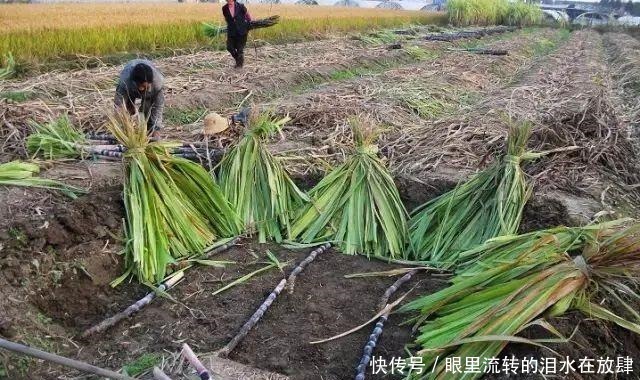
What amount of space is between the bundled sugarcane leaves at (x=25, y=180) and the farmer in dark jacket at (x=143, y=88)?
2.70 feet

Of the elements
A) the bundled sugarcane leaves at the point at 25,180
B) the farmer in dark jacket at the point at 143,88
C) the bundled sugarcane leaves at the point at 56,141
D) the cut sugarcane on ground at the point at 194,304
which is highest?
the farmer in dark jacket at the point at 143,88

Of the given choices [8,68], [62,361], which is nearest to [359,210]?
[62,361]

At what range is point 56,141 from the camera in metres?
5.11

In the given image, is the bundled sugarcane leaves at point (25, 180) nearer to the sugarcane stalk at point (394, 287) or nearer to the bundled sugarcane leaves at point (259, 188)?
the bundled sugarcane leaves at point (259, 188)

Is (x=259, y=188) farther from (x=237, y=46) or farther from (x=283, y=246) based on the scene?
(x=237, y=46)

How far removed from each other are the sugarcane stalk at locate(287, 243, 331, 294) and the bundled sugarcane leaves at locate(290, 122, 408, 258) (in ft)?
0.38

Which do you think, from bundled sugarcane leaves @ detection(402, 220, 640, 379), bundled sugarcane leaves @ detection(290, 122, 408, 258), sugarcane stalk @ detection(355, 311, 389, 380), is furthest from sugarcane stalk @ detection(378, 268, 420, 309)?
bundled sugarcane leaves @ detection(402, 220, 640, 379)

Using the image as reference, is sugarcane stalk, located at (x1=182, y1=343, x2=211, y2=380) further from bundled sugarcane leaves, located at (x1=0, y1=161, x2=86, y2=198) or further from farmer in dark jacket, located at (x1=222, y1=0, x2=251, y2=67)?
farmer in dark jacket, located at (x1=222, y1=0, x2=251, y2=67)

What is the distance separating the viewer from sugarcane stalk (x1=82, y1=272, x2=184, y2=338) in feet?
11.5

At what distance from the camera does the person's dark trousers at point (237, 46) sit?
10.0 m

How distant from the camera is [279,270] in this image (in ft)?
14.0

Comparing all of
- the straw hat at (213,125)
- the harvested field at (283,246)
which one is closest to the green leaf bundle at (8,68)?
the harvested field at (283,246)

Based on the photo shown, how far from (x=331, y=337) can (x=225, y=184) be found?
6.02ft

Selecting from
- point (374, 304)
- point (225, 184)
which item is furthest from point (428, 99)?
point (374, 304)
